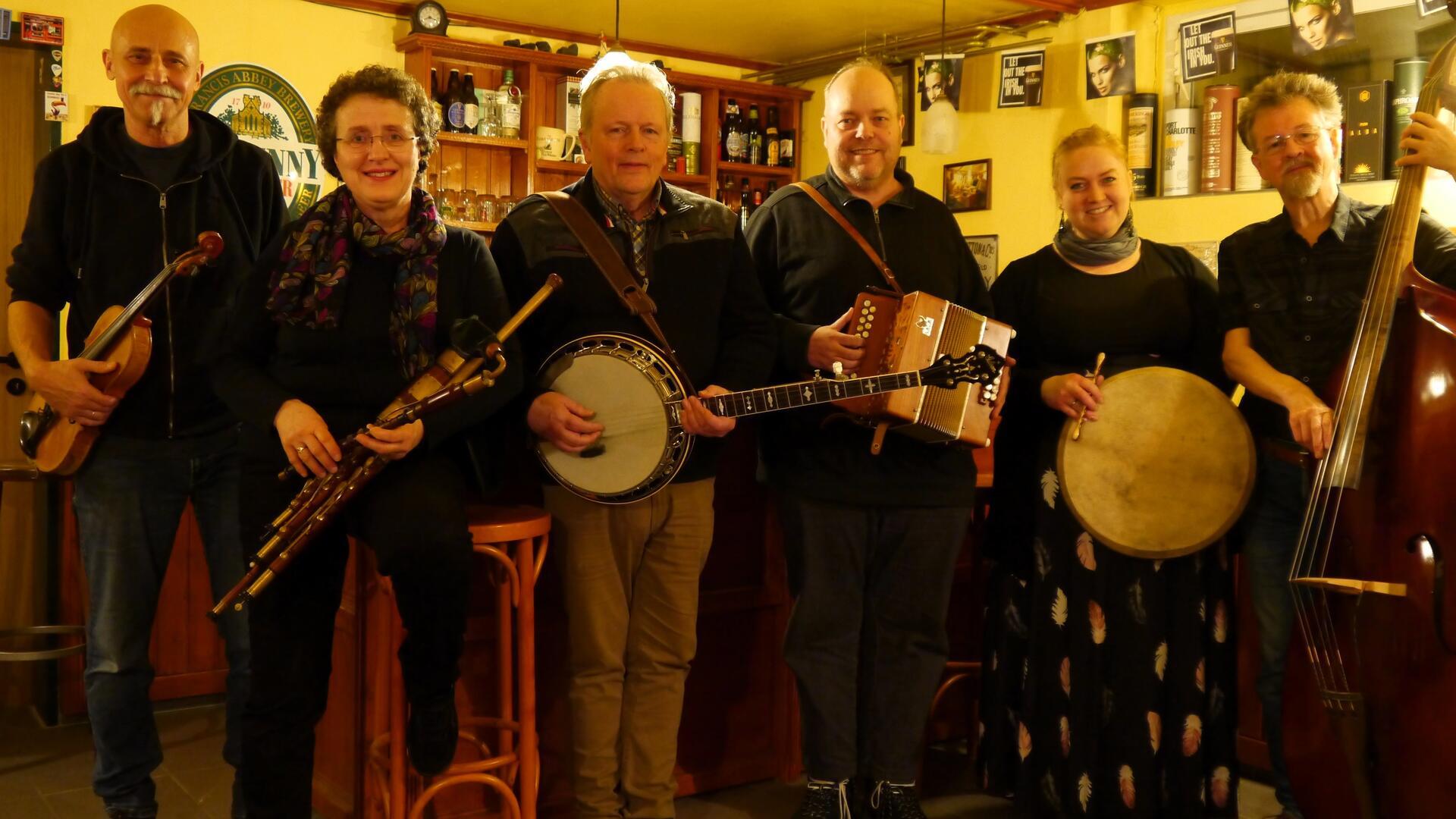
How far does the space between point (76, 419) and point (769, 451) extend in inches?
54.6

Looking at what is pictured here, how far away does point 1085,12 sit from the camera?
5258mm

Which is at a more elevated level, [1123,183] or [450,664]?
[1123,183]

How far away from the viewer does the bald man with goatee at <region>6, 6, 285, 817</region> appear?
2.49m

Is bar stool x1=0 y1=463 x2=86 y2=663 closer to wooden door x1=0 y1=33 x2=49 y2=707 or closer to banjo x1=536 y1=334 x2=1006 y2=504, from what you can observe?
wooden door x1=0 y1=33 x2=49 y2=707

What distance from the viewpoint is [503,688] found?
251cm

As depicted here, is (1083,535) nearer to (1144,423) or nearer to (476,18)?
(1144,423)

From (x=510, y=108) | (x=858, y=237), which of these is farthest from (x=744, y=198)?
(x=858, y=237)

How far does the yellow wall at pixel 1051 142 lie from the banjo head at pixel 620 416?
2.94 meters

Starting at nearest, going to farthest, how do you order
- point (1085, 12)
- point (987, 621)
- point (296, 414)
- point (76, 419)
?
point (296, 414)
point (76, 419)
point (987, 621)
point (1085, 12)

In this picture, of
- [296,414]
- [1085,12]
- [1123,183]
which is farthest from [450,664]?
[1085,12]

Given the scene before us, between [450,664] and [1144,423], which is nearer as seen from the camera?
[450,664]

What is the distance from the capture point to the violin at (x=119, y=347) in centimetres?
238

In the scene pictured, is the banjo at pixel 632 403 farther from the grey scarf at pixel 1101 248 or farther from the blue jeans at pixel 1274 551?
the blue jeans at pixel 1274 551

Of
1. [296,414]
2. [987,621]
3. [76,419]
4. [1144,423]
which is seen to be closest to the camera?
[296,414]
